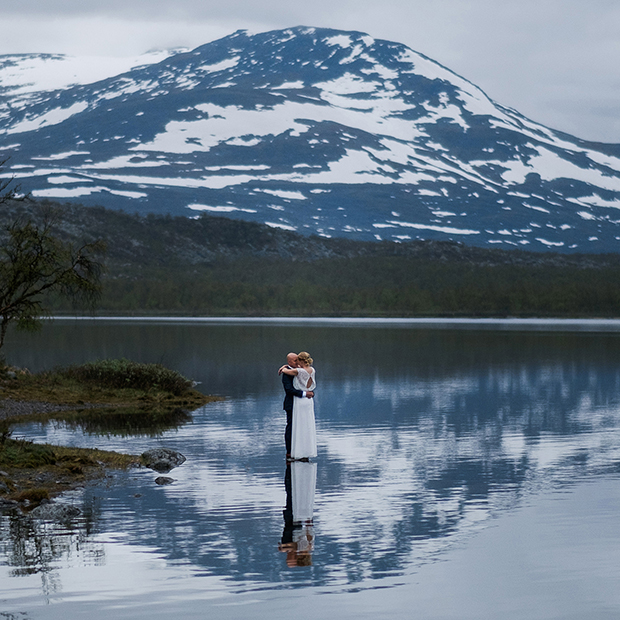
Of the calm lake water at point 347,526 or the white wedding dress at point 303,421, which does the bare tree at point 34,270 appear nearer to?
the calm lake water at point 347,526

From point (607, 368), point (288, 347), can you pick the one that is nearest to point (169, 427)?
point (607, 368)

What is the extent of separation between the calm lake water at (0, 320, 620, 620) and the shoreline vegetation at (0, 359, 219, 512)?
0.80m

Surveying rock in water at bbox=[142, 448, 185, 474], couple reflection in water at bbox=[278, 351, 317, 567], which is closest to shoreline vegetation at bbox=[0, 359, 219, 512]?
rock in water at bbox=[142, 448, 185, 474]

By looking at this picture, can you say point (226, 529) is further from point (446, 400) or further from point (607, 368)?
point (607, 368)

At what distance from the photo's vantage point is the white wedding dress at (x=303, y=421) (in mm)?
20688

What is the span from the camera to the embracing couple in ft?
67.9

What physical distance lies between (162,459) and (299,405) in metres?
3.03

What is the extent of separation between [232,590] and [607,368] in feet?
150

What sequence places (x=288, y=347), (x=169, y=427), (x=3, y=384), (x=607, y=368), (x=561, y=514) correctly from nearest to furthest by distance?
1. (x=561, y=514)
2. (x=169, y=427)
3. (x=3, y=384)
4. (x=607, y=368)
5. (x=288, y=347)

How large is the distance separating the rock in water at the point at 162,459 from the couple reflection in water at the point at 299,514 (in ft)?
7.64

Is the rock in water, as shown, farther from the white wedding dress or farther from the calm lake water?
the white wedding dress

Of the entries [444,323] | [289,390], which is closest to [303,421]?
[289,390]

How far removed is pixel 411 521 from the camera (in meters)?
15.5

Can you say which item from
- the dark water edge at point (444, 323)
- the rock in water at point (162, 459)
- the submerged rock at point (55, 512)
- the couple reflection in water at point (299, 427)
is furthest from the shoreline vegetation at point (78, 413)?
the dark water edge at point (444, 323)
